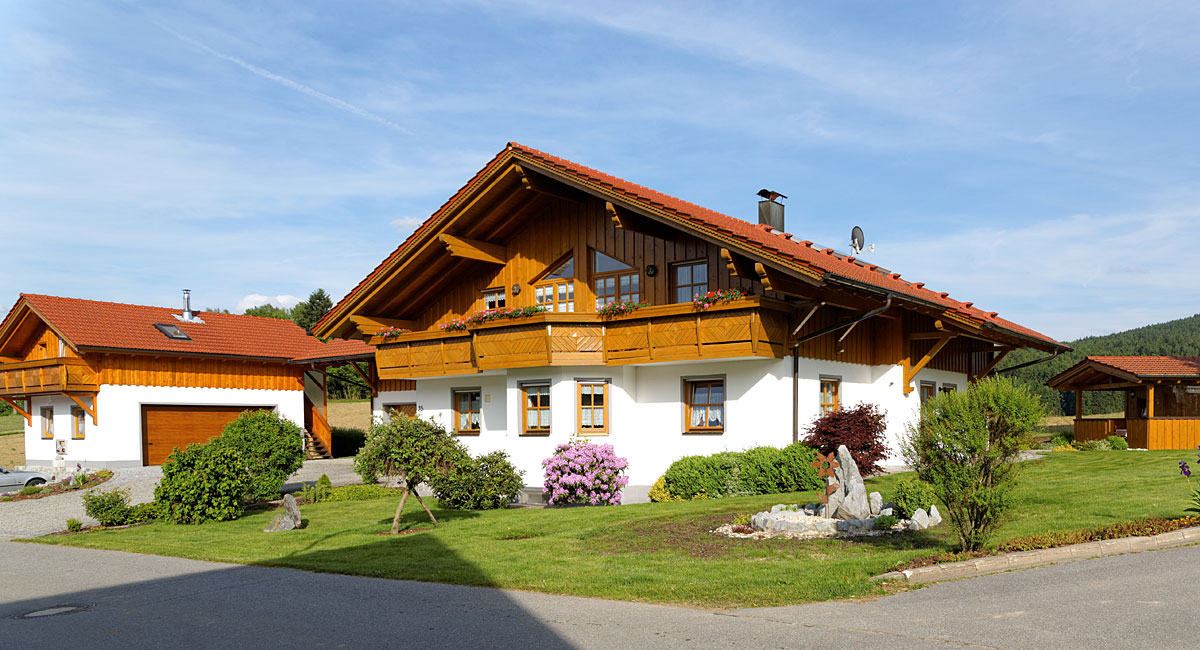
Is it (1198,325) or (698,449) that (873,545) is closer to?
(698,449)

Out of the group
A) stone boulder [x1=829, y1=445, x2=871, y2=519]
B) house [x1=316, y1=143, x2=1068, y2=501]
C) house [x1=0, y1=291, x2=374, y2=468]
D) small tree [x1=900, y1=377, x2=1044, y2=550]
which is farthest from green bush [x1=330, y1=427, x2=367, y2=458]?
small tree [x1=900, y1=377, x2=1044, y2=550]

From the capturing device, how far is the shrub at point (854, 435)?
61.8ft

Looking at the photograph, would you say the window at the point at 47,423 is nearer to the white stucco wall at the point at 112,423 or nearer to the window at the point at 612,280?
the white stucco wall at the point at 112,423

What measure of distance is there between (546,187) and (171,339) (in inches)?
773

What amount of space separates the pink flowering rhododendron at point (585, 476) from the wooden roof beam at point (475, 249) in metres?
6.62

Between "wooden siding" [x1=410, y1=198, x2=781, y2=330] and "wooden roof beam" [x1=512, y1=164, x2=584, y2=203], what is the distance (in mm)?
301

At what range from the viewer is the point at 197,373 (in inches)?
1383

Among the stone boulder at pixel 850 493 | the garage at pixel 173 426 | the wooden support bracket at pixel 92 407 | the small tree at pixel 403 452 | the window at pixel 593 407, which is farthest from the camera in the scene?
the garage at pixel 173 426

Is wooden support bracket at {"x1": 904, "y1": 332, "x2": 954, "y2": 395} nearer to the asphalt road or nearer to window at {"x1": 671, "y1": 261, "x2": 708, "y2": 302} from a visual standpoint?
window at {"x1": 671, "y1": 261, "x2": 708, "y2": 302}

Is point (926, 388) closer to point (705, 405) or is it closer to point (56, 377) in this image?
point (705, 405)

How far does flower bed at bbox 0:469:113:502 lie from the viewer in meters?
25.9

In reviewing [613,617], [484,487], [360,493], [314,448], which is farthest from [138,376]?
[613,617]

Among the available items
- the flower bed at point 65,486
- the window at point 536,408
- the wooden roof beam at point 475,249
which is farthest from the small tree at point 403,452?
the flower bed at point 65,486

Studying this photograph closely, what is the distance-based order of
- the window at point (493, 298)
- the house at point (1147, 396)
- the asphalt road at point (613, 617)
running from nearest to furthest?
the asphalt road at point (613, 617), the window at point (493, 298), the house at point (1147, 396)
